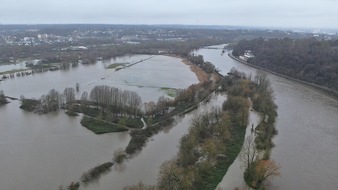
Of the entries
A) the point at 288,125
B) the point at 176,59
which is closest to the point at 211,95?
the point at 288,125

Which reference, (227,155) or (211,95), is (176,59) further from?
(227,155)

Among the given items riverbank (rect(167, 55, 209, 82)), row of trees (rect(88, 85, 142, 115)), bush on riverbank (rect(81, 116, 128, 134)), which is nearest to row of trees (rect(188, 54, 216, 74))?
riverbank (rect(167, 55, 209, 82))

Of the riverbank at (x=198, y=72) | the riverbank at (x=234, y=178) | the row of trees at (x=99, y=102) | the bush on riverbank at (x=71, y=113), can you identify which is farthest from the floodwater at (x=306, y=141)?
the bush on riverbank at (x=71, y=113)

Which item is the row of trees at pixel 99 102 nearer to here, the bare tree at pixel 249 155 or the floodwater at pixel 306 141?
the bare tree at pixel 249 155

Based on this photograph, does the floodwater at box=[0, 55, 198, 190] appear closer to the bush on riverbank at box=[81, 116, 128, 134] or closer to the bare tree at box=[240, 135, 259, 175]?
the bush on riverbank at box=[81, 116, 128, 134]

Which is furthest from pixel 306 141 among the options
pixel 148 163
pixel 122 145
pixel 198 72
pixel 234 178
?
pixel 198 72

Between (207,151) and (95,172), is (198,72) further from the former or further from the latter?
(95,172)
